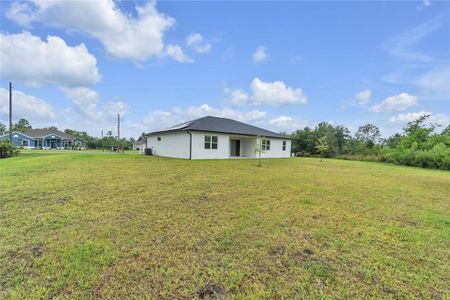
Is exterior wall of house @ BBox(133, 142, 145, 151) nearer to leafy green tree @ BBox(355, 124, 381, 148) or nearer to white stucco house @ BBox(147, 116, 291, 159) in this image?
white stucco house @ BBox(147, 116, 291, 159)

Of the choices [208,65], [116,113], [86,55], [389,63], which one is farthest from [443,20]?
[116,113]

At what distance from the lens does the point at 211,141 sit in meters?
17.4

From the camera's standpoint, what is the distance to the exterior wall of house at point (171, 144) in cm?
1680

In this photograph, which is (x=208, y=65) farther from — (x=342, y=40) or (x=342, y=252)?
(x=342, y=252)

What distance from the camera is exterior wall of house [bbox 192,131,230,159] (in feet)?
53.9

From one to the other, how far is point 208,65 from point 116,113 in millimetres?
21888

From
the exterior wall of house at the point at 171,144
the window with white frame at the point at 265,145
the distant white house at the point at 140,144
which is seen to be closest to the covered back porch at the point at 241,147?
the window with white frame at the point at 265,145

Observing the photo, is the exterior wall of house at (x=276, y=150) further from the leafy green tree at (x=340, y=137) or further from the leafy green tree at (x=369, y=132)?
the leafy green tree at (x=369, y=132)

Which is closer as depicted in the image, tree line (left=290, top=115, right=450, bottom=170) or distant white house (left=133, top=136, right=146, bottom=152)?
tree line (left=290, top=115, right=450, bottom=170)

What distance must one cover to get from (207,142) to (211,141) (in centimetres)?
40

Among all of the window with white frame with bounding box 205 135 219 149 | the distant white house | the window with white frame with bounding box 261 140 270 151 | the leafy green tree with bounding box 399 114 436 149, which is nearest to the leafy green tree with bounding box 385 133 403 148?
the leafy green tree with bounding box 399 114 436 149

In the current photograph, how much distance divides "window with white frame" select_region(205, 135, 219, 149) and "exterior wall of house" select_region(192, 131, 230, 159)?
20 centimetres

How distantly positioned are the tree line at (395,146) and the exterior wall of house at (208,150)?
8.46 meters

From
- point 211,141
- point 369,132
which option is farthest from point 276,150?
point 369,132
